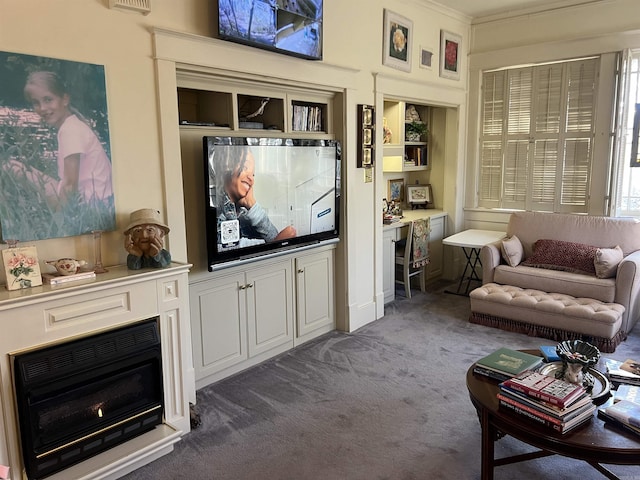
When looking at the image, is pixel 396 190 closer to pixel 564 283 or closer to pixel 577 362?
pixel 564 283

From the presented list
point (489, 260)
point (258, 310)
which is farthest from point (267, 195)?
point (489, 260)

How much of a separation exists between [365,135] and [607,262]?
2360 millimetres

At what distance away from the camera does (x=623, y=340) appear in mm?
4090

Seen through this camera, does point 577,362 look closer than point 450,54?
Yes

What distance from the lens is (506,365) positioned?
2.52 meters

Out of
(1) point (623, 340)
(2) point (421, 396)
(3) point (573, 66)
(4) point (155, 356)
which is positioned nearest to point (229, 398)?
(4) point (155, 356)

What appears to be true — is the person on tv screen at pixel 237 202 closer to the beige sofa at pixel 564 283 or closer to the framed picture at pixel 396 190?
the beige sofa at pixel 564 283

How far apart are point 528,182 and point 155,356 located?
449 cm

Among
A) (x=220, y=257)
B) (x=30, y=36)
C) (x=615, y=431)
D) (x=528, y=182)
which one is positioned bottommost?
(x=615, y=431)

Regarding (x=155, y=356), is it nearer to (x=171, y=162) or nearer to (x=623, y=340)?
(x=171, y=162)

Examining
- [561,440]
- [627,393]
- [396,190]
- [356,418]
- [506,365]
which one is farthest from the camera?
[396,190]

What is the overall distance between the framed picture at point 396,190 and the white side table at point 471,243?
86 cm

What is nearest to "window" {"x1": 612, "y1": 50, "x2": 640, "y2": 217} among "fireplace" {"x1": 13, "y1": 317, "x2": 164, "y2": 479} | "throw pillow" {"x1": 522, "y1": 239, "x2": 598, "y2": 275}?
"throw pillow" {"x1": 522, "y1": 239, "x2": 598, "y2": 275}

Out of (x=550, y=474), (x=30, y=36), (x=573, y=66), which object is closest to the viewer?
(x=30, y=36)
